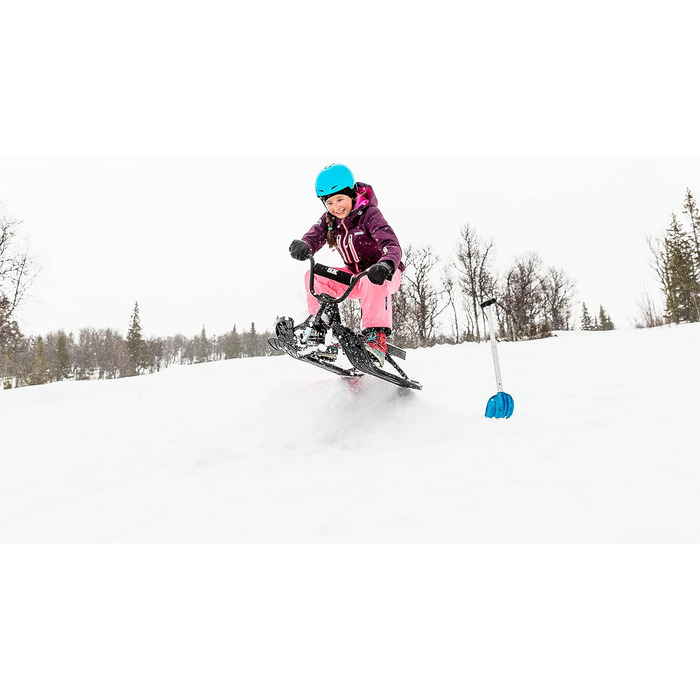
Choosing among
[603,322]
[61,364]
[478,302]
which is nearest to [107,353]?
[61,364]

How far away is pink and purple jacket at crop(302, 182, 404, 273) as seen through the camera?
4344mm

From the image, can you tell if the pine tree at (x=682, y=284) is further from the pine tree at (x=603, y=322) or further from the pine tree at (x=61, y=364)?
the pine tree at (x=61, y=364)

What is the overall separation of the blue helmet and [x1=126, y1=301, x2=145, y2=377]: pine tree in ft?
210

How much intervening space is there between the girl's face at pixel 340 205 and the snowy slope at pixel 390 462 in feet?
6.37

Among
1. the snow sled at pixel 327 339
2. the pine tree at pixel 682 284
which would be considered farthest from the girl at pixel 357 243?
the pine tree at pixel 682 284

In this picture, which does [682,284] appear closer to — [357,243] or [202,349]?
[357,243]

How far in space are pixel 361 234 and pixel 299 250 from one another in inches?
27.8

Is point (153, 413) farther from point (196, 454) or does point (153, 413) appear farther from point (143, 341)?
point (143, 341)

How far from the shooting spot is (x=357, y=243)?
4555 mm

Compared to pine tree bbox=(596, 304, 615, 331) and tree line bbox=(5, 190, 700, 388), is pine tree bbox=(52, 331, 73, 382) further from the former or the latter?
pine tree bbox=(596, 304, 615, 331)

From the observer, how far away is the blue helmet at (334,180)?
4.44 meters

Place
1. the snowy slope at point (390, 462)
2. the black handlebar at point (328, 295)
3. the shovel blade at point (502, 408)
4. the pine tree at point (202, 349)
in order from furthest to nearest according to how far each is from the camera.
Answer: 1. the pine tree at point (202, 349)
2. the black handlebar at point (328, 295)
3. the shovel blade at point (502, 408)
4. the snowy slope at point (390, 462)

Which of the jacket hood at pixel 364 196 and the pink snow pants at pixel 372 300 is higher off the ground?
the jacket hood at pixel 364 196

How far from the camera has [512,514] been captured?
2.10m
